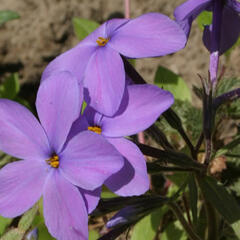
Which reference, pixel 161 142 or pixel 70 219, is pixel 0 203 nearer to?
pixel 70 219

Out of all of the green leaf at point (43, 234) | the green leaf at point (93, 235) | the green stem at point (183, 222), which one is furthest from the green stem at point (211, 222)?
the green leaf at point (43, 234)

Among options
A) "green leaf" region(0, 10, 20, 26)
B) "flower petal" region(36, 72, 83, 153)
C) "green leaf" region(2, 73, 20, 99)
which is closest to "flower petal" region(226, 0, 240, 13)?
"flower petal" region(36, 72, 83, 153)

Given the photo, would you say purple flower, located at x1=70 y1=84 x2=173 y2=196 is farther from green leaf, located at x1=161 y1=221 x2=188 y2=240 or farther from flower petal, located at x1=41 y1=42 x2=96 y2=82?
green leaf, located at x1=161 y1=221 x2=188 y2=240

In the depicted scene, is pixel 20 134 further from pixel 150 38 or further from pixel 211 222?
pixel 211 222

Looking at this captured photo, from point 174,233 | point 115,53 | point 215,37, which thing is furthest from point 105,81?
point 174,233

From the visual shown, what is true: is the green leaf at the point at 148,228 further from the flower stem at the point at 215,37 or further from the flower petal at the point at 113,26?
the flower petal at the point at 113,26

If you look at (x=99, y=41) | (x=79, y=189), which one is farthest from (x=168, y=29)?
(x=79, y=189)
